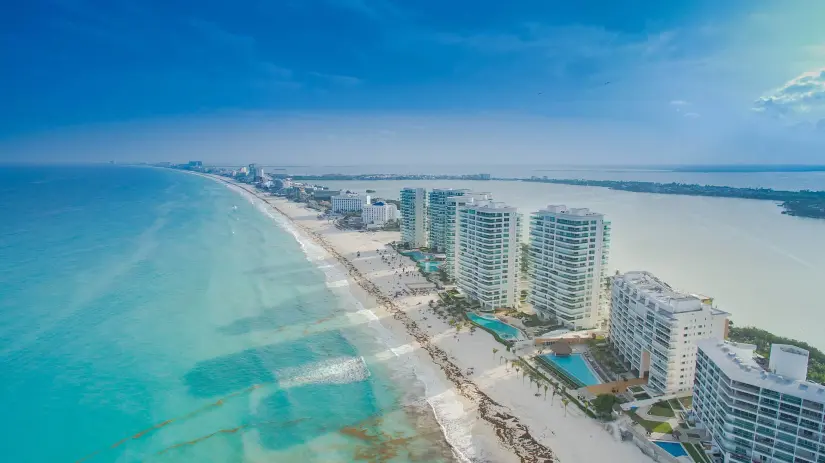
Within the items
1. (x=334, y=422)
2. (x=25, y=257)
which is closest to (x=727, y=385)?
(x=334, y=422)

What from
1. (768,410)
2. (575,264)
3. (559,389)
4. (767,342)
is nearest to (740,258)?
(767,342)

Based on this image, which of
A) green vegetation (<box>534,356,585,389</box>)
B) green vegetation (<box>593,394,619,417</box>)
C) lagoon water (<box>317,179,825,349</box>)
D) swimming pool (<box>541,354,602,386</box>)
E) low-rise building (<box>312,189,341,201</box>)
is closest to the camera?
green vegetation (<box>593,394,619,417</box>)

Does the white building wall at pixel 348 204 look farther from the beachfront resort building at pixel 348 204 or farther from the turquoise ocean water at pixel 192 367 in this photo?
the turquoise ocean water at pixel 192 367

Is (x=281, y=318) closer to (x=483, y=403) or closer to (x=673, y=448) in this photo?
(x=483, y=403)

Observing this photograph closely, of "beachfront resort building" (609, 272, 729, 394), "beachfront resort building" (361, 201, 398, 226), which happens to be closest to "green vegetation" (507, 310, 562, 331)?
"beachfront resort building" (609, 272, 729, 394)

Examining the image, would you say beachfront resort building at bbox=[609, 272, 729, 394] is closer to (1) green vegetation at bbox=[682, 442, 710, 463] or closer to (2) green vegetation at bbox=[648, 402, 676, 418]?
(2) green vegetation at bbox=[648, 402, 676, 418]
